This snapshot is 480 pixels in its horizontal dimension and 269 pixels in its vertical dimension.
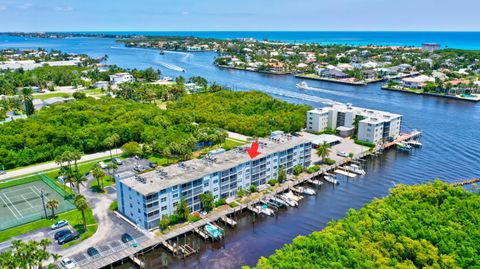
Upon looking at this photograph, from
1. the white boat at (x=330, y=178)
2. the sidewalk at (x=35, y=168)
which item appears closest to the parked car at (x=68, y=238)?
the sidewalk at (x=35, y=168)

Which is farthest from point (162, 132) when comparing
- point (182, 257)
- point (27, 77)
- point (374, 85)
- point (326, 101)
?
point (374, 85)

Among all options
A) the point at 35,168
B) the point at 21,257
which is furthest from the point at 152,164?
the point at 21,257

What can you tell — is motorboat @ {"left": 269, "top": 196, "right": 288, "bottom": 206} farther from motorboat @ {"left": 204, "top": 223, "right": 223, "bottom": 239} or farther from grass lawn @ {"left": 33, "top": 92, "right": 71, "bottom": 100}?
grass lawn @ {"left": 33, "top": 92, "right": 71, "bottom": 100}

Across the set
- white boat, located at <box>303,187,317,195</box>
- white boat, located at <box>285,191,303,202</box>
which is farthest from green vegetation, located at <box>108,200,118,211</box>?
white boat, located at <box>303,187,317,195</box>

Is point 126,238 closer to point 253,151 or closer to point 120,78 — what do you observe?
point 253,151

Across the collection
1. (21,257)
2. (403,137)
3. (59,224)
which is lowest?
(59,224)
